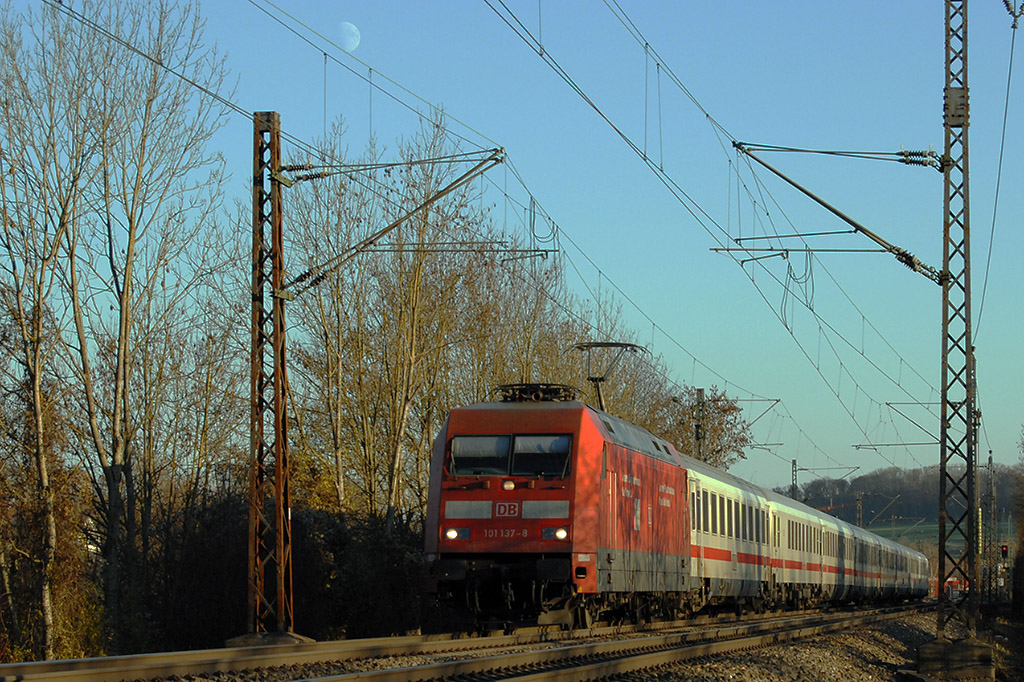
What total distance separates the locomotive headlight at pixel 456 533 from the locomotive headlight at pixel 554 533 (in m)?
1.18

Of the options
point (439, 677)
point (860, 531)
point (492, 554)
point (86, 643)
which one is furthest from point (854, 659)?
point (860, 531)

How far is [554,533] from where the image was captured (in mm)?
18375

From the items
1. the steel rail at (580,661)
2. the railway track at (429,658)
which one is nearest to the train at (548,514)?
the railway track at (429,658)

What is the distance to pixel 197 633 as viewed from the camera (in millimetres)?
27828

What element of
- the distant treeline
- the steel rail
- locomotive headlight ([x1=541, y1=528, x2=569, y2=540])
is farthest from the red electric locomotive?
the distant treeline

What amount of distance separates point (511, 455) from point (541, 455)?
474mm

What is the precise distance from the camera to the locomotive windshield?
1870 centimetres

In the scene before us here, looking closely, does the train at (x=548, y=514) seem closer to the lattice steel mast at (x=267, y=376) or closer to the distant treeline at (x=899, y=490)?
the lattice steel mast at (x=267, y=376)

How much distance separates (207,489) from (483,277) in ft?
36.6

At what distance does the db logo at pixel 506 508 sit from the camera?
1852 cm

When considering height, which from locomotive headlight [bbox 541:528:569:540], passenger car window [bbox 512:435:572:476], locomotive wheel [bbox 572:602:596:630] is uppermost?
passenger car window [bbox 512:435:572:476]

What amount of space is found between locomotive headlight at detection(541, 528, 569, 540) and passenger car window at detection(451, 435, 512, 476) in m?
1.08

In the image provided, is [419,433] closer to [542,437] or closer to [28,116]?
[28,116]

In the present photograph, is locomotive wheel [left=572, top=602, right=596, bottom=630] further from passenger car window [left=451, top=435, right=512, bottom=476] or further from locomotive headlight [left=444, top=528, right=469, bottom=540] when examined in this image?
passenger car window [left=451, top=435, right=512, bottom=476]
